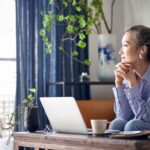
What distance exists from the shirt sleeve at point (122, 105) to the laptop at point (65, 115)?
0.26 m

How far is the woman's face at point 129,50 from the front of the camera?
189 centimetres

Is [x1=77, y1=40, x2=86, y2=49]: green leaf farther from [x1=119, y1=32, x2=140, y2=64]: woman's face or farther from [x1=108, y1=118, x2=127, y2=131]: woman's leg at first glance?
[x1=108, y1=118, x2=127, y2=131]: woman's leg

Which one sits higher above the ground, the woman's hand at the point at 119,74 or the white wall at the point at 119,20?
the white wall at the point at 119,20

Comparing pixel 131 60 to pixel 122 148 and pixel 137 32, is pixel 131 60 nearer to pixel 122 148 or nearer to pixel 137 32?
pixel 137 32

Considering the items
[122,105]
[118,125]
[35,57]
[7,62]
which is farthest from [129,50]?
[7,62]

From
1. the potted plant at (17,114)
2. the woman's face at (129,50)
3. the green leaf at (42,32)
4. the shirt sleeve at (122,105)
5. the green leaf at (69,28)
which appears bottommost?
the potted plant at (17,114)

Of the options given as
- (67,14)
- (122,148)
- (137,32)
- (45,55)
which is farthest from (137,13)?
(122,148)

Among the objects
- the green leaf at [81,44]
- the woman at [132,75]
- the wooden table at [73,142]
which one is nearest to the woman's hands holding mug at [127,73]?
the woman at [132,75]

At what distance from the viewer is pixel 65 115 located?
1.72m

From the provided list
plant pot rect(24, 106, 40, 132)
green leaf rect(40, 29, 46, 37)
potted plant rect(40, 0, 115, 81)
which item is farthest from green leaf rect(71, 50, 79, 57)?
plant pot rect(24, 106, 40, 132)

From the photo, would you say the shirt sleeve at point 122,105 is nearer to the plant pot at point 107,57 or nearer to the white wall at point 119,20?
the plant pot at point 107,57

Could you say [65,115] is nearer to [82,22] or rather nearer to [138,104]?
[138,104]

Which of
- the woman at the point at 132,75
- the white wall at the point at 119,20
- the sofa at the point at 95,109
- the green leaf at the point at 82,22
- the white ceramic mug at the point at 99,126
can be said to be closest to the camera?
the white ceramic mug at the point at 99,126

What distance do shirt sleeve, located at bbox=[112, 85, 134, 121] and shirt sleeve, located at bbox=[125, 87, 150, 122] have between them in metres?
0.14
